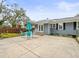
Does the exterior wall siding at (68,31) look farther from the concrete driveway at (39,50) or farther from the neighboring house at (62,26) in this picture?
the concrete driveway at (39,50)

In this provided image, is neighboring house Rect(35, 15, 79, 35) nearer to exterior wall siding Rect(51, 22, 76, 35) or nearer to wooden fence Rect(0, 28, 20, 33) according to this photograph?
exterior wall siding Rect(51, 22, 76, 35)

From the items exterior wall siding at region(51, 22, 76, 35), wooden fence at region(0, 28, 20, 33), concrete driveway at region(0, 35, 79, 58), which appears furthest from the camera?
wooden fence at region(0, 28, 20, 33)

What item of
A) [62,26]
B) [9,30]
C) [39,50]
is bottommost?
[9,30]

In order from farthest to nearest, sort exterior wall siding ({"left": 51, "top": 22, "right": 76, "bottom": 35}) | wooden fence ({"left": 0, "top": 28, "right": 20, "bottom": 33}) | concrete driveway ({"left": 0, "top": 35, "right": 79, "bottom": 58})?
wooden fence ({"left": 0, "top": 28, "right": 20, "bottom": 33}) → exterior wall siding ({"left": 51, "top": 22, "right": 76, "bottom": 35}) → concrete driveway ({"left": 0, "top": 35, "right": 79, "bottom": 58})

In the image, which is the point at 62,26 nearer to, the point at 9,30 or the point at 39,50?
the point at 9,30

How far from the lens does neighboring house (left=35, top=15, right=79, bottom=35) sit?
2948 cm

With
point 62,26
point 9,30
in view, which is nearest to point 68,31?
point 62,26

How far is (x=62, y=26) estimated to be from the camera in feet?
107

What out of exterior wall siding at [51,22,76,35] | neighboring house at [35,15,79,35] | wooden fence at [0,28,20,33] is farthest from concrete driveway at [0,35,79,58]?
wooden fence at [0,28,20,33]

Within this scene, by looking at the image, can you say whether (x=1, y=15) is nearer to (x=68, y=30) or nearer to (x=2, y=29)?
(x=2, y=29)

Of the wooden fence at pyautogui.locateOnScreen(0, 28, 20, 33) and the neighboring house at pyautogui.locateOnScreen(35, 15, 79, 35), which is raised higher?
the neighboring house at pyautogui.locateOnScreen(35, 15, 79, 35)

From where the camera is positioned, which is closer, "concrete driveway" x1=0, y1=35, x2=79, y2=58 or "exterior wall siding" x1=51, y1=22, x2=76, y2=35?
"concrete driveway" x1=0, y1=35, x2=79, y2=58

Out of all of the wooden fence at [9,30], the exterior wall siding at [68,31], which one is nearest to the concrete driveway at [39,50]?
the exterior wall siding at [68,31]

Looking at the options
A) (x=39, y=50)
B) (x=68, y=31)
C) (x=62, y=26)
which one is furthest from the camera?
(x=62, y=26)
